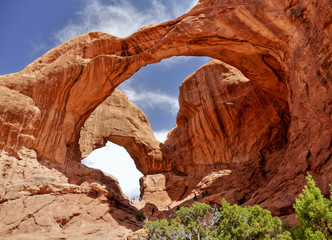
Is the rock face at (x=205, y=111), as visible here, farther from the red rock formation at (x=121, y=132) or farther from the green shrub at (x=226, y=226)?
the green shrub at (x=226, y=226)

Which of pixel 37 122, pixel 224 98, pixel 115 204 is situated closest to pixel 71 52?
pixel 37 122

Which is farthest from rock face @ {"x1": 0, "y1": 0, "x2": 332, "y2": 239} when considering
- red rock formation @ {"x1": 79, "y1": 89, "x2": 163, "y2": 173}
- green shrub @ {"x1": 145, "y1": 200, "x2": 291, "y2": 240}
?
green shrub @ {"x1": 145, "y1": 200, "x2": 291, "y2": 240}

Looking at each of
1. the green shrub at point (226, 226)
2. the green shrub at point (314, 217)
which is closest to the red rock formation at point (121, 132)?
the green shrub at point (226, 226)

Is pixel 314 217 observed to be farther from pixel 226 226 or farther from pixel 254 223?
pixel 226 226

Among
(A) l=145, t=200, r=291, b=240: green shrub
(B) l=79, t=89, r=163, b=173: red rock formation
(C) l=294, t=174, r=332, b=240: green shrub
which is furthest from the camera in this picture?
(B) l=79, t=89, r=163, b=173: red rock formation

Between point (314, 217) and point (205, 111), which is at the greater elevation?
point (205, 111)

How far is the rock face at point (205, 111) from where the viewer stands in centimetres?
1457

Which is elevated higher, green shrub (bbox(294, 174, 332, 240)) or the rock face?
the rock face

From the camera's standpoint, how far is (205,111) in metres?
30.6

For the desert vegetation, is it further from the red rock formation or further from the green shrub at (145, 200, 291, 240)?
the red rock formation

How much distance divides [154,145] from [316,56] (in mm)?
22163

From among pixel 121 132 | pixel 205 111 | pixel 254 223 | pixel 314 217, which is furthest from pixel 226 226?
pixel 121 132

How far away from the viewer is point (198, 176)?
99.2ft

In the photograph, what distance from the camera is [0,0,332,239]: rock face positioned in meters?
14.6
